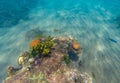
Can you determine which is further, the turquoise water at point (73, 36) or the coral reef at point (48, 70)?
the turquoise water at point (73, 36)

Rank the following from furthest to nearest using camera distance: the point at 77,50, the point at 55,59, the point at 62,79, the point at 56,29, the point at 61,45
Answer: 1. the point at 56,29
2. the point at 77,50
3. the point at 61,45
4. the point at 55,59
5. the point at 62,79

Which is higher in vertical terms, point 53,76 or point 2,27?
point 2,27

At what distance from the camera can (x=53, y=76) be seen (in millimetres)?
4980

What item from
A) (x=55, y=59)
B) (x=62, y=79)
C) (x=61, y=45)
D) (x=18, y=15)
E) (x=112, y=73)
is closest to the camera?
(x=62, y=79)

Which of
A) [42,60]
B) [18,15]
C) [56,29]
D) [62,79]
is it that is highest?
[18,15]

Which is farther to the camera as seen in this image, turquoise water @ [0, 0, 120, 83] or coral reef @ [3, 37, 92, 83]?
turquoise water @ [0, 0, 120, 83]

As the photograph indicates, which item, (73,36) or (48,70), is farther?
(73,36)

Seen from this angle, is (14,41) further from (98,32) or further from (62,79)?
(98,32)

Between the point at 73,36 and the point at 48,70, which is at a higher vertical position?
the point at 73,36

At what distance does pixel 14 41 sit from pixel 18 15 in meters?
5.89

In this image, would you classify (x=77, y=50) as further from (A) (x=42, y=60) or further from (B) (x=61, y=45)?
(A) (x=42, y=60)

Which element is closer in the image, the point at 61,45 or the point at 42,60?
the point at 42,60

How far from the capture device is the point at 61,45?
6676mm

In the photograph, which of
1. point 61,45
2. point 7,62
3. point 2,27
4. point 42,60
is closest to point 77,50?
point 61,45
